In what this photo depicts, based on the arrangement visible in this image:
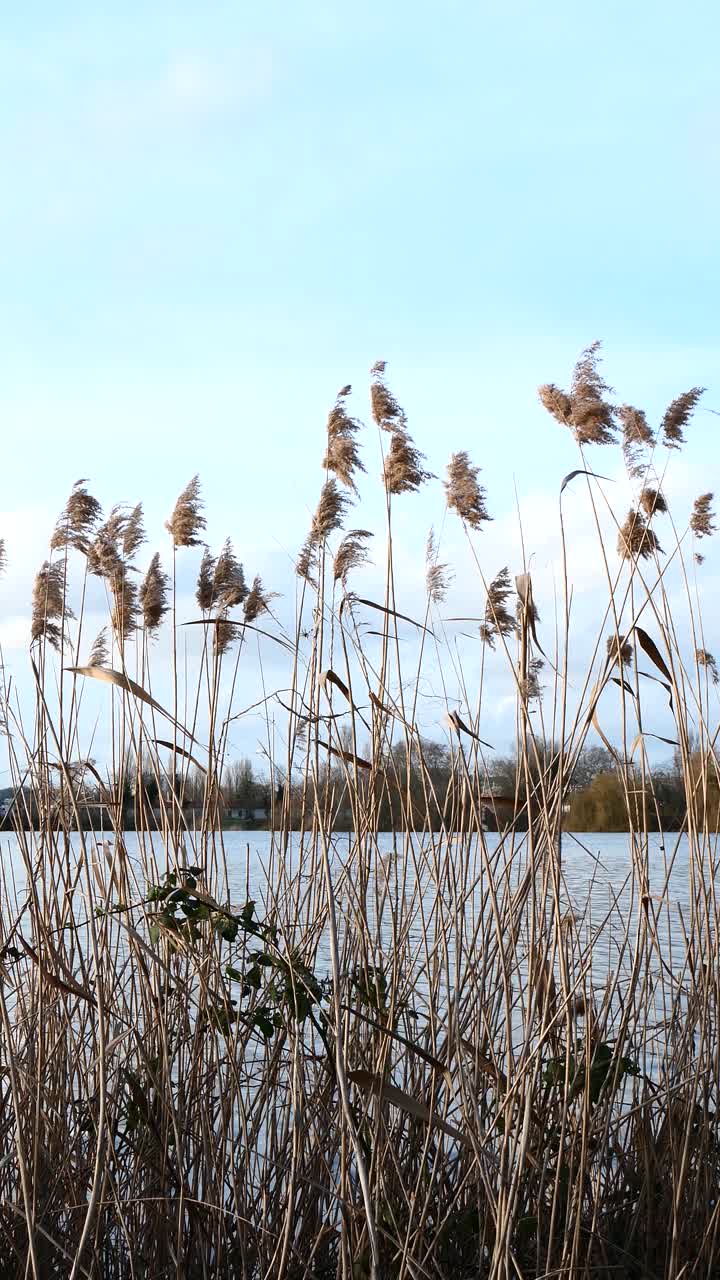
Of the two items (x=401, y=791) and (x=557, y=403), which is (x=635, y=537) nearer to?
(x=557, y=403)

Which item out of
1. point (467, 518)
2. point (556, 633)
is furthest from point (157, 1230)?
point (467, 518)

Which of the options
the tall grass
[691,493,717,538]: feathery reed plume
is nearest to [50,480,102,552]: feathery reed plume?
the tall grass

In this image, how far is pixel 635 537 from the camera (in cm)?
277

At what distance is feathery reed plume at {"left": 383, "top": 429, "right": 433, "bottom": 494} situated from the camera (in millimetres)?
3100

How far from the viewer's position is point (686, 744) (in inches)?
102

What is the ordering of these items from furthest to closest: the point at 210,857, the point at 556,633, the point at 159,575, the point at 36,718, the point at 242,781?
1. the point at 242,781
2. the point at 159,575
3. the point at 210,857
4. the point at 36,718
5. the point at 556,633

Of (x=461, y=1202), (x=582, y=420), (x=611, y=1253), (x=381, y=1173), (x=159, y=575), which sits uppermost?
(x=582, y=420)

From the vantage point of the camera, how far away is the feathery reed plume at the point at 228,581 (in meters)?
3.23

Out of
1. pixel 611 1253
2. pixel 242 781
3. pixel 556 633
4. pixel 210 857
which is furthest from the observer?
pixel 242 781

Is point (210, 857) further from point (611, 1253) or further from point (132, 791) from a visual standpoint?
point (611, 1253)

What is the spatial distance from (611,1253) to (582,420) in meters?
1.97

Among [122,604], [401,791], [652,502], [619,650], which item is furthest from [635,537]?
[122,604]

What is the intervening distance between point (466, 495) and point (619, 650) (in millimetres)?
798

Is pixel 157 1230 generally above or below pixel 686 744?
below
